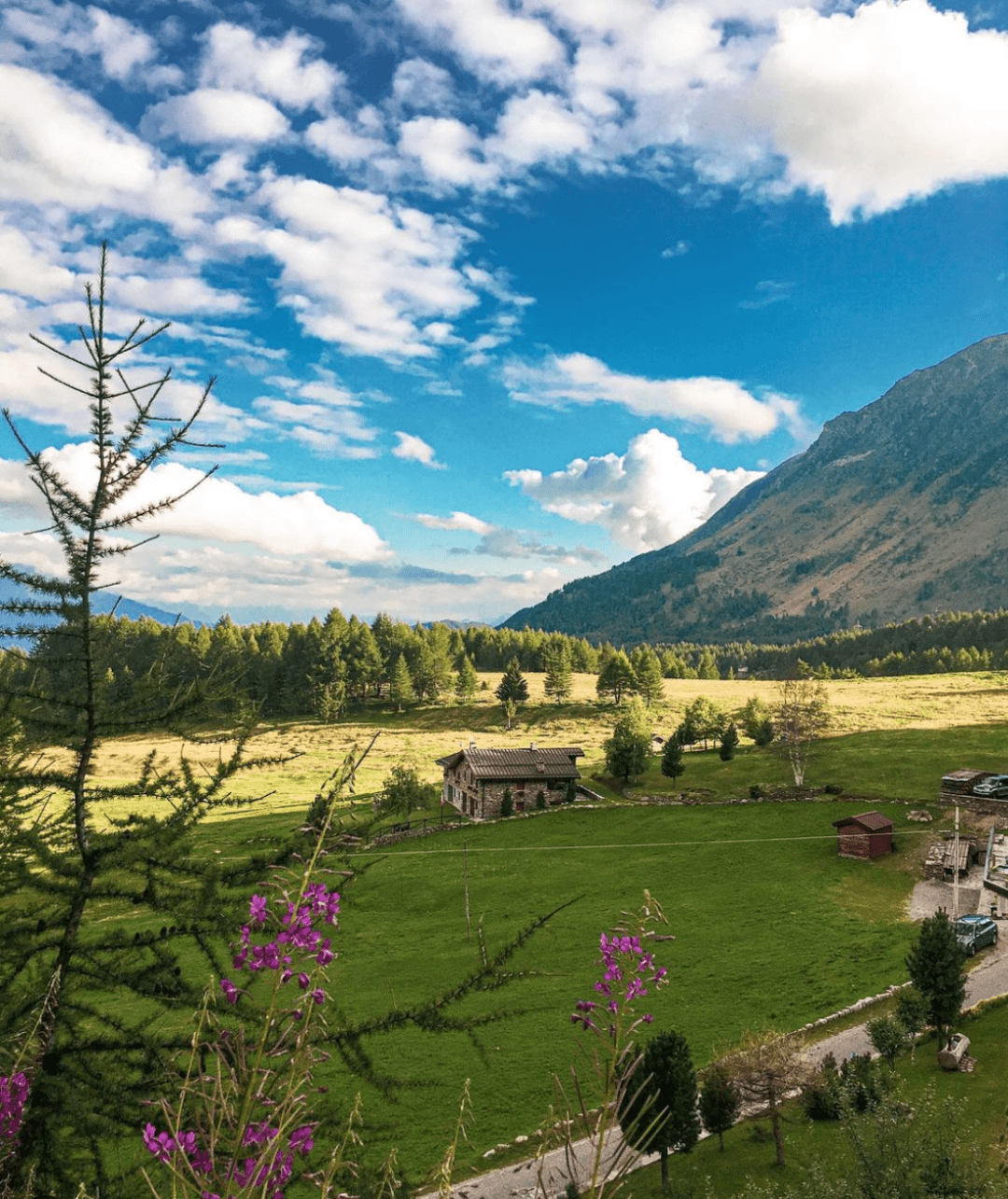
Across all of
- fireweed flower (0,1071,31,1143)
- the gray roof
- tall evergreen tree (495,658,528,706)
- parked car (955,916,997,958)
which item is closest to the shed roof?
parked car (955,916,997,958)

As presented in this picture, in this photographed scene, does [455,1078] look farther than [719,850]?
No

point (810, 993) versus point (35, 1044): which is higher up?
point (35, 1044)

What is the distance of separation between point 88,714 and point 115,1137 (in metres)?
4.16

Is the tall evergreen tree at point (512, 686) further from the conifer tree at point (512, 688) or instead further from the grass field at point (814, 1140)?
the grass field at point (814, 1140)

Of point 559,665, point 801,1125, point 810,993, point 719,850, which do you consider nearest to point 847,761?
point 719,850

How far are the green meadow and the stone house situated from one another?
16.3 feet

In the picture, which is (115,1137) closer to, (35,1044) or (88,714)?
(35,1044)

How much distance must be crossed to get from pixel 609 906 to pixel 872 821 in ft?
59.6

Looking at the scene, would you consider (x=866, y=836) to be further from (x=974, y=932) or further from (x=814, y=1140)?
(x=814, y=1140)

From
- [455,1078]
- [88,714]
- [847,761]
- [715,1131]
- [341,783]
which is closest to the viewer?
[341,783]

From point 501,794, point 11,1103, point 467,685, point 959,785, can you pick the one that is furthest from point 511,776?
point 467,685

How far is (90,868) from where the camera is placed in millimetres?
7754

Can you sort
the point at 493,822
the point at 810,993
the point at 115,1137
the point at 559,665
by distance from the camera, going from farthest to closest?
the point at 559,665 < the point at 493,822 < the point at 810,993 < the point at 115,1137

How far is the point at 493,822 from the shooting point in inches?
2584
